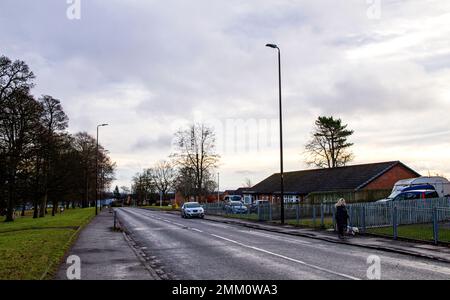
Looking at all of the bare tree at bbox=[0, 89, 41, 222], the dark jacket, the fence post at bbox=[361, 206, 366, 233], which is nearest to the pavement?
the dark jacket

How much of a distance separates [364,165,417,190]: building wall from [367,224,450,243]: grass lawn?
2672cm

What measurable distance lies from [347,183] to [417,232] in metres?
30.9

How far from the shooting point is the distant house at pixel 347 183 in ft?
136

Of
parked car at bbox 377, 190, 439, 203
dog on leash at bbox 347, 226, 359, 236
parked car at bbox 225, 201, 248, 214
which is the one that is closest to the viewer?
dog on leash at bbox 347, 226, 359, 236

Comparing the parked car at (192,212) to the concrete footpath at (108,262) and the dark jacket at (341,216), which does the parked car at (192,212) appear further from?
the dark jacket at (341,216)

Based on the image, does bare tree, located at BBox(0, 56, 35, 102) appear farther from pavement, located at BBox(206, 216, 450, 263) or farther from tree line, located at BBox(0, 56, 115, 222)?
pavement, located at BBox(206, 216, 450, 263)

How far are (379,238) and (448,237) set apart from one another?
109 inches

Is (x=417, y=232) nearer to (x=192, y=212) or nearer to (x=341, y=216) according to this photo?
(x=341, y=216)

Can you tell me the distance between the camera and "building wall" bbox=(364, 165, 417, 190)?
Result: 4912cm

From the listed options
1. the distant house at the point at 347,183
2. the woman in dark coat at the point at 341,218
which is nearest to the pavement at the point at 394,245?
the woman in dark coat at the point at 341,218

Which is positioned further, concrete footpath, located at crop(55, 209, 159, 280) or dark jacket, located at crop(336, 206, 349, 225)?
dark jacket, located at crop(336, 206, 349, 225)

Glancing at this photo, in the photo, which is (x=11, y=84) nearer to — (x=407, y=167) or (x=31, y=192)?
(x=31, y=192)
